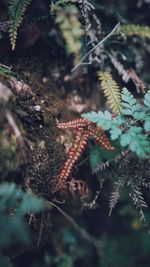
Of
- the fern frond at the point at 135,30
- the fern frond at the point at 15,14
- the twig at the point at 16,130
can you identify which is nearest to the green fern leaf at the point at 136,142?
the twig at the point at 16,130

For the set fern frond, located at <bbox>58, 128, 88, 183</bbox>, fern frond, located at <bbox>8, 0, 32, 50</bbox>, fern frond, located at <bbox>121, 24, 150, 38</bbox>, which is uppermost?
fern frond, located at <bbox>8, 0, 32, 50</bbox>

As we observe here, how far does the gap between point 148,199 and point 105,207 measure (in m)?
0.66

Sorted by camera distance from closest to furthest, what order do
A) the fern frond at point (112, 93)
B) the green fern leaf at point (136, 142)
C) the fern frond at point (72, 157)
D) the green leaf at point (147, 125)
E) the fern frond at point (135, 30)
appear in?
1. the green fern leaf at point (136, 142)
2. the green leaf at point (147, 125)
3. the fern frond at point (72, 157)
4. the fern frond at point (112, 93)
5. the fern frond at point (135, 30)

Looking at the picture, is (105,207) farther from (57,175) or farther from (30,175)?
(30,175)

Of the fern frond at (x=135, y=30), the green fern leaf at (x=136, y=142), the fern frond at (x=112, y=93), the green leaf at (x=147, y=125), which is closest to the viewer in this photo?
the green fern leaf at (x=136, y=142)

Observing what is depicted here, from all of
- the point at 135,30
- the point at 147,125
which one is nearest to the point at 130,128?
the point at 147,125

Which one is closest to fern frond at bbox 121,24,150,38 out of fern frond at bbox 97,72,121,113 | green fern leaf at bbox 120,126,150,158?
fern frond at bbox 97,72,121,113

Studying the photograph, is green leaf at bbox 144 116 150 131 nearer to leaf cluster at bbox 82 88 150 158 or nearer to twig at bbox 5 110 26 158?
leaf cluster at bbox 82 88 150 158

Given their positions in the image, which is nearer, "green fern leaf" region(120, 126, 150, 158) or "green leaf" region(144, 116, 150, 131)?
"green fern leaf" region(120, 126, 150, 158)

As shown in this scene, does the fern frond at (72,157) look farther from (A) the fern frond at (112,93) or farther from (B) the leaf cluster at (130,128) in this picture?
(A) the fern frond at (112,93)

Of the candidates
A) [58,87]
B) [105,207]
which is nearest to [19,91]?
[58,87]

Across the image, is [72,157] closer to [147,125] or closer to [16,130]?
[16,130]

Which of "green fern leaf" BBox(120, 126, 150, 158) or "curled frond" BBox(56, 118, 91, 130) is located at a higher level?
"green fern leaf" BBox(120, 126, 150, 158)

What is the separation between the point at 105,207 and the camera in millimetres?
3549
